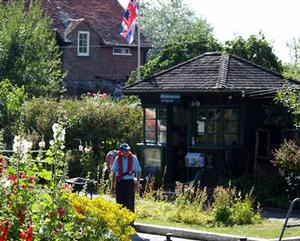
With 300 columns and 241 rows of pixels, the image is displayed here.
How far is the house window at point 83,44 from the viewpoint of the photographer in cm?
4828

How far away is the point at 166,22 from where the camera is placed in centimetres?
8019

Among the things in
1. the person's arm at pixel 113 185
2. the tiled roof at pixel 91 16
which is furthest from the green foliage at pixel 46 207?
the tiled roof at pixel 91 16

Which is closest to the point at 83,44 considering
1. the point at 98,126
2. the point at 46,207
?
the point at 98,126

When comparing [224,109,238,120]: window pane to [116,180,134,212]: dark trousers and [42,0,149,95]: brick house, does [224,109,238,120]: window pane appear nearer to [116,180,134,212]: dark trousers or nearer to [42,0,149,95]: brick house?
[116,180,134,212]: dark trousers

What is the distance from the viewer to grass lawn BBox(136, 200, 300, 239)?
1671cm

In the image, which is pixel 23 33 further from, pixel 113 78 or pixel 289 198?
pixel 289 198

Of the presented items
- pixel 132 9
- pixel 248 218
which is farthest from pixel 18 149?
pixel 132 9

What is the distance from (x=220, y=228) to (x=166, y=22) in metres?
63.5

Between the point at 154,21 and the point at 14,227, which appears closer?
the point at 14,227

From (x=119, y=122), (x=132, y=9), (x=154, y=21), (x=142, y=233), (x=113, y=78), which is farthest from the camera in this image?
(x=154, y=21)

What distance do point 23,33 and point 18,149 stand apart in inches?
1111

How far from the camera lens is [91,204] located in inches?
413

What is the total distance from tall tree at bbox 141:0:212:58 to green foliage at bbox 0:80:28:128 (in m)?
45.0

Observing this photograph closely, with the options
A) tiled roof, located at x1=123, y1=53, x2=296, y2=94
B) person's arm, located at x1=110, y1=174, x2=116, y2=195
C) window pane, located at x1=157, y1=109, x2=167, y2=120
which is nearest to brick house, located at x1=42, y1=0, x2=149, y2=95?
tiled roof, located at x1=123, y1=53, x2=296, y2=94
